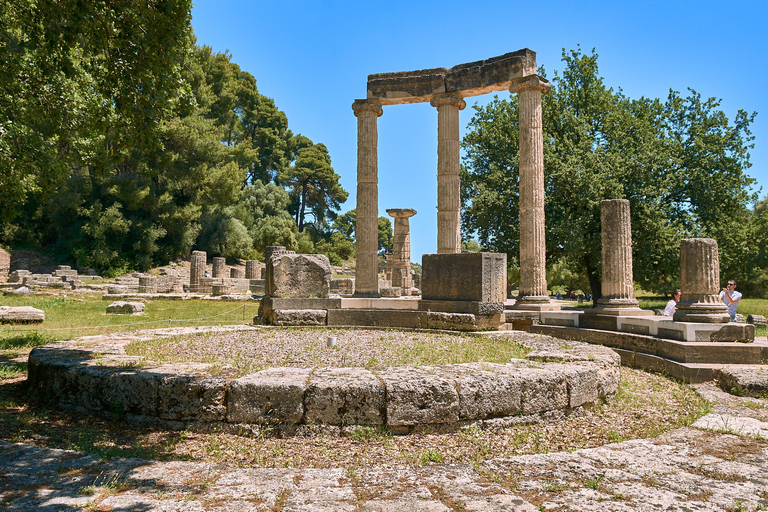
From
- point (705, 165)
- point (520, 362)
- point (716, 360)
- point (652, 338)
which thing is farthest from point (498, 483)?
point (705, 165)

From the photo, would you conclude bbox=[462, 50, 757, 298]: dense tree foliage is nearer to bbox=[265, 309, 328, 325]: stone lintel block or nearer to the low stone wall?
bbox=[265, 309, 328, 325]: stone lintel block

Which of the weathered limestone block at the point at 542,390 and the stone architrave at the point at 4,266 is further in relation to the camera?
the stone architrave at the point at 4,266

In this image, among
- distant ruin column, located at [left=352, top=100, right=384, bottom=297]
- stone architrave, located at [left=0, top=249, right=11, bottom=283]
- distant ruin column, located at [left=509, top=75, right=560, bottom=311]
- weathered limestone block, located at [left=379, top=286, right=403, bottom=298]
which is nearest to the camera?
distant ruin column, located at [left=509, top=75, right=560, bottom=311]

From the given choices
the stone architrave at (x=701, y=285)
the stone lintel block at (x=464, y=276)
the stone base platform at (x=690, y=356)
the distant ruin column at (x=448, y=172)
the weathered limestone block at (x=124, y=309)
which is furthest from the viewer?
the weathered limestone block at (x=124, y=309)

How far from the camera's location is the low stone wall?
14.5 feet

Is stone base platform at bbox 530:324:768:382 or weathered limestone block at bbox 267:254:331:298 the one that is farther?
weathered limestone block at bbox 267:254:331:298

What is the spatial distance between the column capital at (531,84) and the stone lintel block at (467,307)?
7.29 meters

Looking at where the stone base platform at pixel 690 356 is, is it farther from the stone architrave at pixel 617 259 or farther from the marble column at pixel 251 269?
the marble column at pixel 251 269

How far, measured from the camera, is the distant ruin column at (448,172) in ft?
50.2

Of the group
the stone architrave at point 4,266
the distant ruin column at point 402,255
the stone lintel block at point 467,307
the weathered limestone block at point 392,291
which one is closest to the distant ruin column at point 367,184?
the stone lintel block at point 467,307

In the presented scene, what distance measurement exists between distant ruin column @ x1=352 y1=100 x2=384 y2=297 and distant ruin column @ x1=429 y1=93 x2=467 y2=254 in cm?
199

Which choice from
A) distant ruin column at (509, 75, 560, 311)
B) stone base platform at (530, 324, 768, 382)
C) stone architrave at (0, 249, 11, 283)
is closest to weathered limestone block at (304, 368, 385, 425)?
stone base platform at (530, 324, 768, 382)

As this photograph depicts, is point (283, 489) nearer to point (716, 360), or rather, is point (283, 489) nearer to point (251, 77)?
point (716, 360)

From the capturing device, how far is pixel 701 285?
897cm
